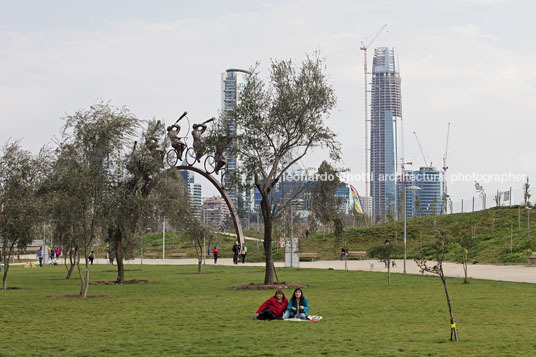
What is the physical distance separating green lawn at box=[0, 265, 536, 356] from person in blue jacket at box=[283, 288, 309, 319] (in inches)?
25.1

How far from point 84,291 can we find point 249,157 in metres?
9.67

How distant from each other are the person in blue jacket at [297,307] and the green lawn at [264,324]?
0.64 meters

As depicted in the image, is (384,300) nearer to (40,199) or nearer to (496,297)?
(496,297)

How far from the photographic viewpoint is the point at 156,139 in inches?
1421

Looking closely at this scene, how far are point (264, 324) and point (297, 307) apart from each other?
126cm

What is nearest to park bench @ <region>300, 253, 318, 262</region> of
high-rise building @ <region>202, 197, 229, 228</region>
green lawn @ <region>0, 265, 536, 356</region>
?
high-rise building @ <region>202, 197, 229, 228</region>

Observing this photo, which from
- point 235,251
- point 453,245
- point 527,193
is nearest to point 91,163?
point 235,251

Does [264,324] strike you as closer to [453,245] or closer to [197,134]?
[197,134]

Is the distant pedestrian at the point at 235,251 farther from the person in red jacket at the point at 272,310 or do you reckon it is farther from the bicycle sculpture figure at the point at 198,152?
the person in red jacket at the point at 272,310

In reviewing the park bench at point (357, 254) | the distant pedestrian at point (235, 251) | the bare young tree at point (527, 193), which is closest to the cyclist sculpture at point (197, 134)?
the distant pedestrian at point (235, 251)

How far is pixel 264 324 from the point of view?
17.7 meters

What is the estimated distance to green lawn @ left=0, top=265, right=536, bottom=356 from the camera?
1355cm

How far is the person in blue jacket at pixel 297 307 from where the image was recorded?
18531 mm

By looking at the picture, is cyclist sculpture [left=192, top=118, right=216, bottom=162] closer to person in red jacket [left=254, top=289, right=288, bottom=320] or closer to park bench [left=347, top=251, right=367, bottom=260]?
person in red jacket [left=254, top=289, right=288, bottom=320]
